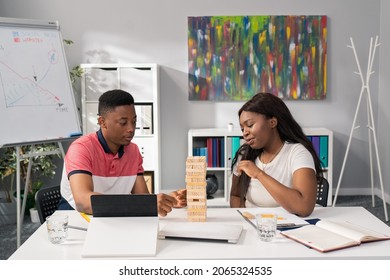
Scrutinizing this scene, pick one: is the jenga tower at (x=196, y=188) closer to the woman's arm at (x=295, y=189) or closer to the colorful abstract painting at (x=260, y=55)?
the woman's arm at (x=295, y=189)

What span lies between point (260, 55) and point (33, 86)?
8.20 ft

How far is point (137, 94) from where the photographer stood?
5.03 metres

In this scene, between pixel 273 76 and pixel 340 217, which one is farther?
pixel 273 76

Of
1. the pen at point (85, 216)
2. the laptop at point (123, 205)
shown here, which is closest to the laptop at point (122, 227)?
the laptop at point (123, 205)

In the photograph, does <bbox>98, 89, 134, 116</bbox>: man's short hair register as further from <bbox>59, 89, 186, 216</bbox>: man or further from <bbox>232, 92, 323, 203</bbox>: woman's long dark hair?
<bbox>232, 92, 323, 203</bbox>: woman's long dark hair

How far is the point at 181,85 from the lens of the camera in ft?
17.4

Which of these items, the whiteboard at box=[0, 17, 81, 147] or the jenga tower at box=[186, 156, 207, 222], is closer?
the jenga tower at box=[186, 156, 207, 222]

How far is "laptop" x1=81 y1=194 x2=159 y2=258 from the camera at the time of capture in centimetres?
162

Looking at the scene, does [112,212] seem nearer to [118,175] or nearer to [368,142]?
[118,175]

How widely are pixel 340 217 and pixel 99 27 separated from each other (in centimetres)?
376

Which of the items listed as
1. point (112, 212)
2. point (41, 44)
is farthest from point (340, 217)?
point (41, 44)

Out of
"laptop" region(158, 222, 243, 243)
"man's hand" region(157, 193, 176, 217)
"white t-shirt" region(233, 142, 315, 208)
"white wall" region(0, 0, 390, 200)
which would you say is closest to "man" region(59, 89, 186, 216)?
"man's hand" region(157, 193, 176, 217)

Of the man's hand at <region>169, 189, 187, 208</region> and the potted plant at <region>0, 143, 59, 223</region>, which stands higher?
the man's hand at <region>169, 189, 187, 208</region>

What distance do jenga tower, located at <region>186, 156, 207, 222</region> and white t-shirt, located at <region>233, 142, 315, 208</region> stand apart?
1.51 ft
